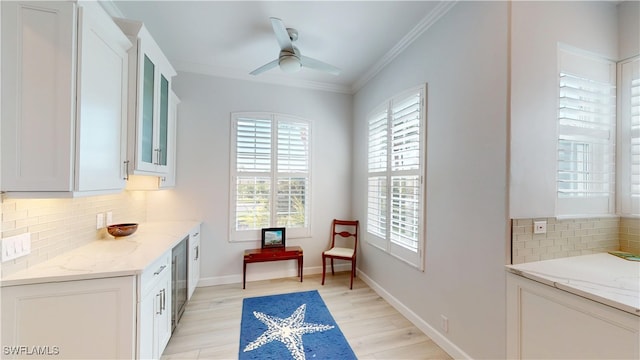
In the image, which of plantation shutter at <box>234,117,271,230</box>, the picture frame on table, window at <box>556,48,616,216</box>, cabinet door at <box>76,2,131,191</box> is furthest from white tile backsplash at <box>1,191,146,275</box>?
window at <box>556,48,616,216</box>

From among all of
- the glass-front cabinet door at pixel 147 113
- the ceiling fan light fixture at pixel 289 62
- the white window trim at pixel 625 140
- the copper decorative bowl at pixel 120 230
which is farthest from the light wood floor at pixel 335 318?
the ceiling fan light fixture at pixel 289 62

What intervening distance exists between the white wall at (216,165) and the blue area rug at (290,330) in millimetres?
785

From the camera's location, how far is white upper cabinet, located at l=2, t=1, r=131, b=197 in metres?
1.24

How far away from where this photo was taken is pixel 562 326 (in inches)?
53.4

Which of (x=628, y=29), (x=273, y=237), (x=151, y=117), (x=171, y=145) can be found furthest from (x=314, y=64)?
(x=628, y=29)

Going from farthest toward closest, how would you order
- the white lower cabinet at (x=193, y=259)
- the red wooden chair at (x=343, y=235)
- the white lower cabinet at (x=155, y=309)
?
1. the red wooden chair at (x=343, y=235)
2. the white lower cabinet at (x=193, y=259)
3. the white lower cabinet at (x=155, y=309)

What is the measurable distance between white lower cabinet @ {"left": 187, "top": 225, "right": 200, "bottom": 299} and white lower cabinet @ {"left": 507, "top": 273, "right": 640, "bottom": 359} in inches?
115

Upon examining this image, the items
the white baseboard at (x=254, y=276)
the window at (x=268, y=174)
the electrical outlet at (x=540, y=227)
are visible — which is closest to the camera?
the electrical outlet at (x=540, y=227)

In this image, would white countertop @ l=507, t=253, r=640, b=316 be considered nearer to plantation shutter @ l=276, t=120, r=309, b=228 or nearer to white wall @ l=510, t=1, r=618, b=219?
white wall @ l=510, t=1, r=618, b=219

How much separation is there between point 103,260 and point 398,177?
2.70 meters

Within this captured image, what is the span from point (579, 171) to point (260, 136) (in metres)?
3.38

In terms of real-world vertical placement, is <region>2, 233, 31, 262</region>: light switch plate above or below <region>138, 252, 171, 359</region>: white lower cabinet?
above

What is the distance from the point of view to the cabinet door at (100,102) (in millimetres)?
1376

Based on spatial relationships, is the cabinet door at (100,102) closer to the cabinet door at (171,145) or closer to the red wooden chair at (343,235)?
the cabinet door at (171,145)
